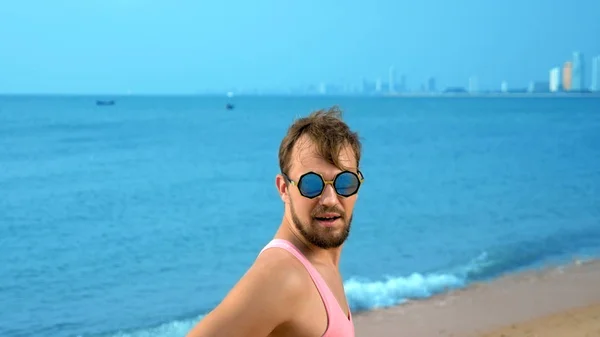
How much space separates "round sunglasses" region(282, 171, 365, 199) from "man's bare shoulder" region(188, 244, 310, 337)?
183 millimetres

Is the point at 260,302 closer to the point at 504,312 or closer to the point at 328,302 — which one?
the point at 328,302

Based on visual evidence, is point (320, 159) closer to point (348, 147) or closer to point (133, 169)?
Answer: point (348, 147)

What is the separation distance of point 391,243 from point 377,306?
5.07m

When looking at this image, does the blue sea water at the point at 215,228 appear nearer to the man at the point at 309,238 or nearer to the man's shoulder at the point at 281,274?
the man at the point at 309,238

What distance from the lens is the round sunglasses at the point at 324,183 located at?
1.82 meters

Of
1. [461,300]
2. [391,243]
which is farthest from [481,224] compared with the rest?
[461,300]

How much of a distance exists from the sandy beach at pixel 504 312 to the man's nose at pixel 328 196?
7.06m

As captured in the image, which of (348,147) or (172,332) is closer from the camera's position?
(348,147)

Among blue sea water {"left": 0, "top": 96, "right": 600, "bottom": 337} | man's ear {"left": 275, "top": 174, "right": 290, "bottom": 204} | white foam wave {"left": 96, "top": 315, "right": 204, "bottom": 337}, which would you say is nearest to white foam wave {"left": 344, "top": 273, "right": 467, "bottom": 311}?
blue sea water {"left": 0, "top": 96, "right": 600, "bottom": 337}

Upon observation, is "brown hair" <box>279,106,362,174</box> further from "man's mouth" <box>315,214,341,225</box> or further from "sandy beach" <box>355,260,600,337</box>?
"sandy beach" <box>355,260,600,337</box>

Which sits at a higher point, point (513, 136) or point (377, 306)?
point (377, 306)

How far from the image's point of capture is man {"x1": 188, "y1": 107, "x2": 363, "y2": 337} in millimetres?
1663

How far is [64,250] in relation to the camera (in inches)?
630

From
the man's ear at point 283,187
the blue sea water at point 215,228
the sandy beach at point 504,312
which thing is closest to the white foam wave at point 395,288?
the blue sea water at point 215,228
